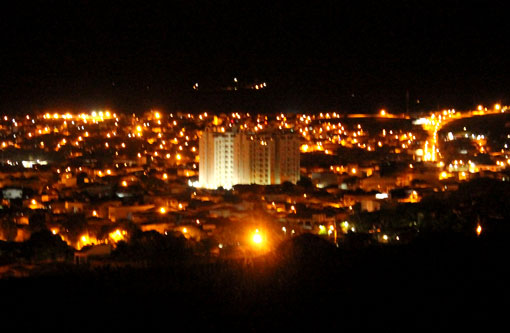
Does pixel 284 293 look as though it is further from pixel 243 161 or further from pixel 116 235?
Result: pixel 243 161

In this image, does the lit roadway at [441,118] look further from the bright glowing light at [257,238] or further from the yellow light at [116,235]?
the yellow light at [116,235]

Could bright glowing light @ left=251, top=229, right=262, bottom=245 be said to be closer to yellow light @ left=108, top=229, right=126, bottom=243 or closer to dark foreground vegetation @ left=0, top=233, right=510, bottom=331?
yellow light @ left=108, top=229, right=126, bottom=243

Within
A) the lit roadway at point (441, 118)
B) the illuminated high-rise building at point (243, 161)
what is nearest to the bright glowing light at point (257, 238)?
the illuminated high-rise building at point (243, 161)

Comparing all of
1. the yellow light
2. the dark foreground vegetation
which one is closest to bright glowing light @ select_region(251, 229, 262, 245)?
the yellow light

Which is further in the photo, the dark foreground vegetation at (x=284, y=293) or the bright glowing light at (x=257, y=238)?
the bright glowing light at (x=257, y=238)

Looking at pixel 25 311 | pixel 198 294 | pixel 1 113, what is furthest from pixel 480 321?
pixel 1 113
